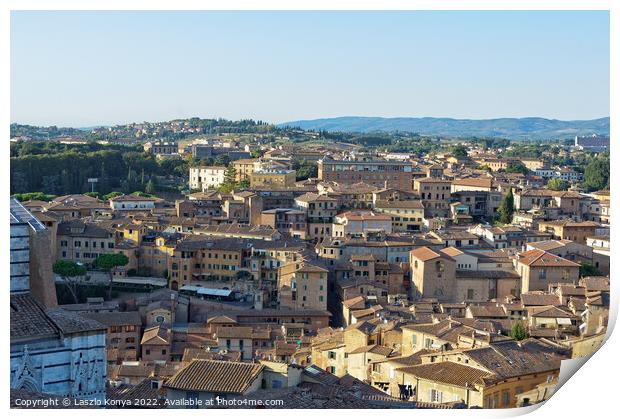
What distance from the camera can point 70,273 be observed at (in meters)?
13.3

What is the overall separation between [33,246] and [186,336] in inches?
230

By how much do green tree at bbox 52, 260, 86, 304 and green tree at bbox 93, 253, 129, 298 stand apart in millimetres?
347

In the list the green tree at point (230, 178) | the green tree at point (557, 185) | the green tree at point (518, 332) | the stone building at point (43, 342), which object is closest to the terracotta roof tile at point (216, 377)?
the stone building at point (43, 342)

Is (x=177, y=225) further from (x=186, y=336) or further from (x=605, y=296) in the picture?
(x=605, y=296)

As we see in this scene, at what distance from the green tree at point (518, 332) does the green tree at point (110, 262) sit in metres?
6.18

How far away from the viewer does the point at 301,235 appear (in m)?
16.2

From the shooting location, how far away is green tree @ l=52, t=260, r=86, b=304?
13.2 metres

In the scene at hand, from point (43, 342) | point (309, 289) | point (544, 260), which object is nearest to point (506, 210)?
point (544, 260)

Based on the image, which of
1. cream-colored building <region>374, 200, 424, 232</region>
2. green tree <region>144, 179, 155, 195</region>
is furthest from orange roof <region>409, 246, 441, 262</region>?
green tree <region>144, 179, 155, 195</region>

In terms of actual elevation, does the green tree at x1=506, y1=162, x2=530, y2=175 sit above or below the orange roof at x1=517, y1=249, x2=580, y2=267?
above

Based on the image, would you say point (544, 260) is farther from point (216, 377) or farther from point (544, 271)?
point (216, 377)

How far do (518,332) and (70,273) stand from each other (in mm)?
6486

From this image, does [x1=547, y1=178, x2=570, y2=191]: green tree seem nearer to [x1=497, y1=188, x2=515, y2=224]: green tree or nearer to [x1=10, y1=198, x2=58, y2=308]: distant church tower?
[x1=497, y1=188, x2=515, y2=224]: green tree

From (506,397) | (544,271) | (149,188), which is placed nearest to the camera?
(506,397)
